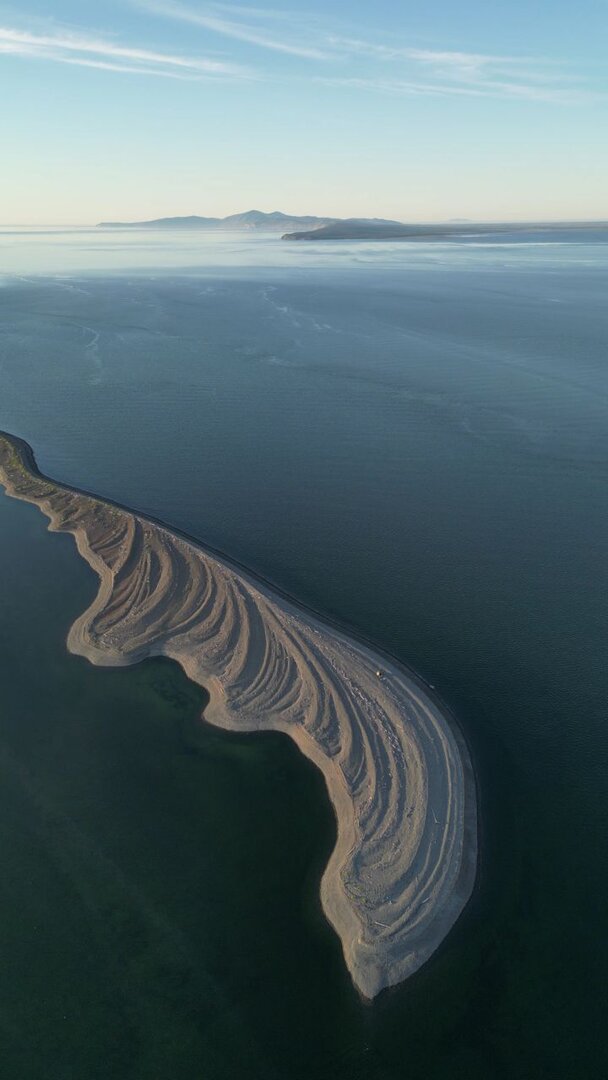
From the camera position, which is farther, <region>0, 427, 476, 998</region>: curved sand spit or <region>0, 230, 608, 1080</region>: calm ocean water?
<region>0, 427, 476, 998</region>: curved sand spit

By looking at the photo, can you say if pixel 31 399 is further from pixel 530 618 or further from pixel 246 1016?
pixel 246 1016

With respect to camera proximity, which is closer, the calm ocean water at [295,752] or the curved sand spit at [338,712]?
the calm ocean water at [295,752]

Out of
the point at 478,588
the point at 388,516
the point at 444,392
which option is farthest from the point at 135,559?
the point at 444,392

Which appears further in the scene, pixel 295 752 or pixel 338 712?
pixel 338 712
